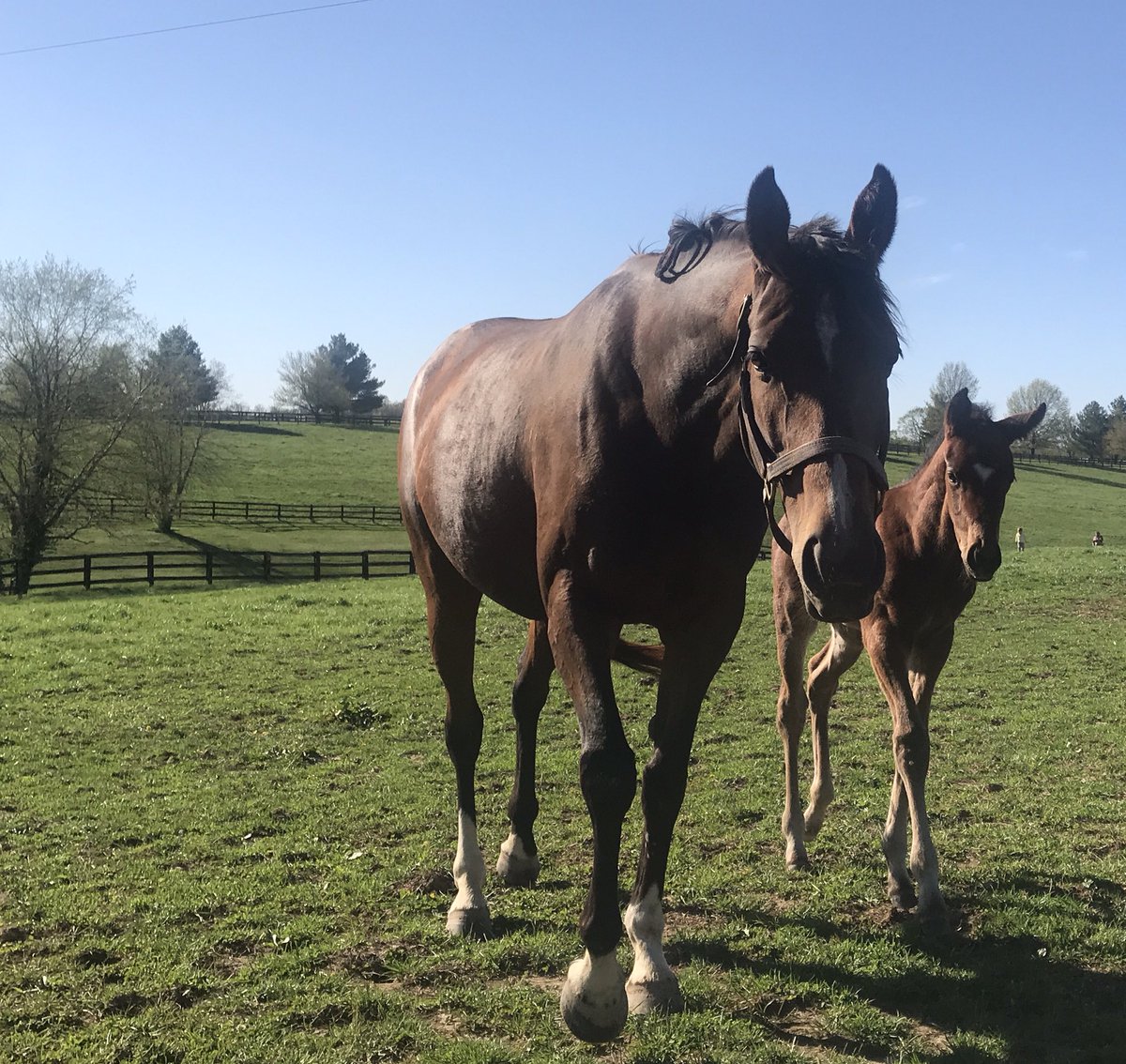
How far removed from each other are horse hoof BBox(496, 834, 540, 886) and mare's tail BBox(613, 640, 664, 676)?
1.15 metres

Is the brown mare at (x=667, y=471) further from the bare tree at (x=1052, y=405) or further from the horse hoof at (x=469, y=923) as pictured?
the bare tree at (x=1052, y=405)

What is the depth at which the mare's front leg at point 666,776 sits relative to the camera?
3.37 meters


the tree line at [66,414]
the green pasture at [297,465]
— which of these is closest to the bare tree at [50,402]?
the tree line at [66,414]

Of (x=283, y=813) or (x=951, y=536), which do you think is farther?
(x=283, y=813)

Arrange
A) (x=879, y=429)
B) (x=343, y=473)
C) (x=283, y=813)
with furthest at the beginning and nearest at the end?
(x=343, y=473) → (x=283, y=813) → (x=879, y=429)

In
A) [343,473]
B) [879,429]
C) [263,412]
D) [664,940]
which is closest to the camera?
[879,429]

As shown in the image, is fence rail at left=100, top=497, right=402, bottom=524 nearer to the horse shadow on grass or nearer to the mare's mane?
the horse shadow on grass

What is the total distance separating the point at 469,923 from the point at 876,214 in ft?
11.2

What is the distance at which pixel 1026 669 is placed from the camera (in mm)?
10836

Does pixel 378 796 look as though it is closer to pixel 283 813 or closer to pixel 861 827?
pixel 283 813

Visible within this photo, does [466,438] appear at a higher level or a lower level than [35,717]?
higher

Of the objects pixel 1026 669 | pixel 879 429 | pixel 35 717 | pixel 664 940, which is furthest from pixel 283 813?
pixel 1026 669

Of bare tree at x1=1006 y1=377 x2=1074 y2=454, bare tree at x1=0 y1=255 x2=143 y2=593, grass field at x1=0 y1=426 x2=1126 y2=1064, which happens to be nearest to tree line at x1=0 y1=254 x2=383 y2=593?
bare tree at x1=0 y1=255 x2=143 y2=593

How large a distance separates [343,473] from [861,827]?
49.7 m
